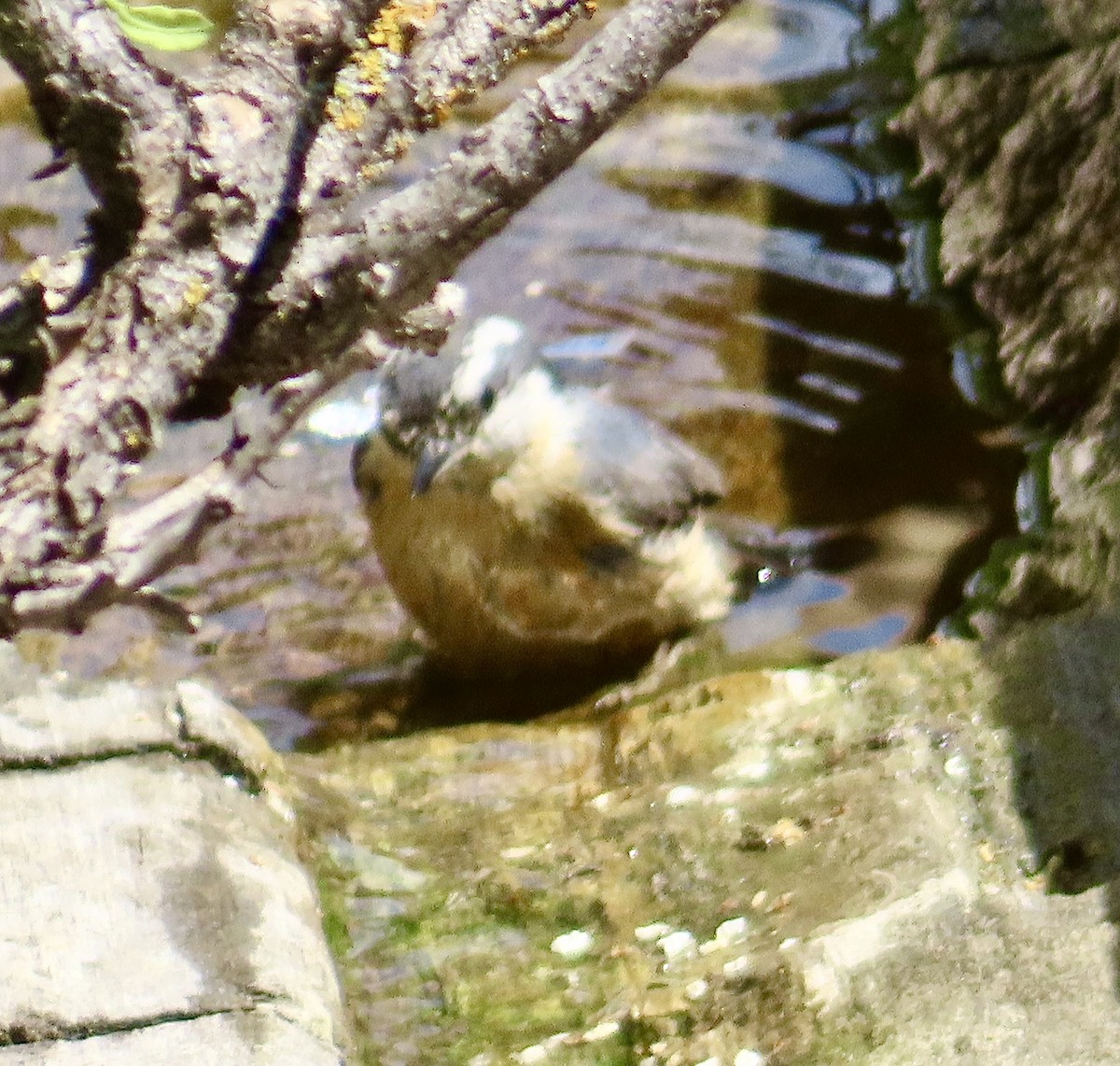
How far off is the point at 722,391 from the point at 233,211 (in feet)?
9.67

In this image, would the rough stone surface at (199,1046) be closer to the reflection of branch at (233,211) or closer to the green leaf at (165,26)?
the reflection of branch at (233,211)

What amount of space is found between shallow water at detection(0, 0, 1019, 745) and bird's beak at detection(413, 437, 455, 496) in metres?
0.57

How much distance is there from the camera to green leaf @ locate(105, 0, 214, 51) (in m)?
2.04

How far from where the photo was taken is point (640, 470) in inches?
162

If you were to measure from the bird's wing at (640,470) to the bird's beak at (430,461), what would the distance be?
1.57 ft

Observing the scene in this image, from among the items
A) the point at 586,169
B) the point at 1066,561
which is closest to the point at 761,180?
the point at 586,169

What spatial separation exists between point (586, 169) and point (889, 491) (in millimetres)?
2162

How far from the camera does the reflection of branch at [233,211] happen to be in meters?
1.97

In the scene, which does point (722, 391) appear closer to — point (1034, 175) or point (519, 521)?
point (519, 521)

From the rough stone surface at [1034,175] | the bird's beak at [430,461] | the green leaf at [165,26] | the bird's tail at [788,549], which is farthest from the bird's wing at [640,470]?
the green leaf at [165,26]

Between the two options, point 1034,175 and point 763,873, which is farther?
point 1034,175

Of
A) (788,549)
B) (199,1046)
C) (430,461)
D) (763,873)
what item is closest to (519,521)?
(430,461)

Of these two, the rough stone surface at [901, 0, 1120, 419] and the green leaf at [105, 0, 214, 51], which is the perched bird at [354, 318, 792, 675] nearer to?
the rough stone surface at [901, 0, 1120, 419]

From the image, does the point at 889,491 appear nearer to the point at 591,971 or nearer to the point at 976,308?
the point at 976,308
